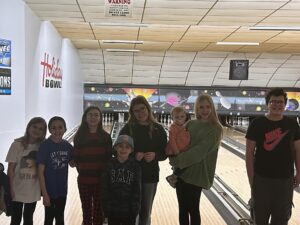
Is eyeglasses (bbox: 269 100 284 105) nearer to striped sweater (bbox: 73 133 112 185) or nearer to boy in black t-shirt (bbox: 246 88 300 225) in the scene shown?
boy in black t-shirt (bbox: 246 88 300 225)

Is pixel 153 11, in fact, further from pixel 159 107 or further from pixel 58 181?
pixel 159 107

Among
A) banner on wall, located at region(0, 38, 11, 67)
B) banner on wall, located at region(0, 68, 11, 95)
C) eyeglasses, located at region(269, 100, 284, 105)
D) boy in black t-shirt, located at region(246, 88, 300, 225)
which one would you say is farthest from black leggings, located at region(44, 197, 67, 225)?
banner on wall, located at region(0, 38, 11, 67)

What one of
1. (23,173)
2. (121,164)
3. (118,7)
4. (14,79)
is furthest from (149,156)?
(118,7)

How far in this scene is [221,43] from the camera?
10484mm

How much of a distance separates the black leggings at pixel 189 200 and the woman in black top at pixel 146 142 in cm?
22

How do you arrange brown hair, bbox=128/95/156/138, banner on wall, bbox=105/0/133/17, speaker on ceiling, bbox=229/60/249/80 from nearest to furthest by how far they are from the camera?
brown hair, bbox=128/95/156/138 < banner on wall, bbox=105/0/133/17 < speaker on ceiling, bbox=229/60/249/80

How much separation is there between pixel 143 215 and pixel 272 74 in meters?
12.3

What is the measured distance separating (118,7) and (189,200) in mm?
3620

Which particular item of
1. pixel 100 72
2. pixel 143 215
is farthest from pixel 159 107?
pixel 143 215

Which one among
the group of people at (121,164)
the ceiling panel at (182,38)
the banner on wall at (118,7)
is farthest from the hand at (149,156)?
the ceiling panel at (182,38)

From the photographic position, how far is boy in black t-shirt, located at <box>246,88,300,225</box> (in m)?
2.68

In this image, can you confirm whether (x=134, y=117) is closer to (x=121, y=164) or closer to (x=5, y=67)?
(x=121, y=164)

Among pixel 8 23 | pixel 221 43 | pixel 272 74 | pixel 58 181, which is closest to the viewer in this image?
pixel 58 181

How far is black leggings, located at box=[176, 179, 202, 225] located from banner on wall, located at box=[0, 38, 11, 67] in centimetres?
295
